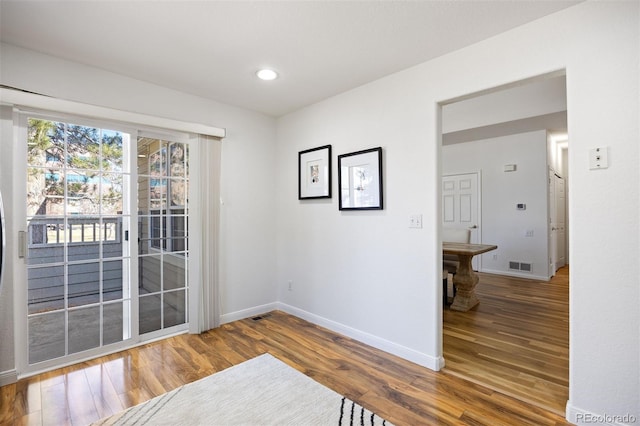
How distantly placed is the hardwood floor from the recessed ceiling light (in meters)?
2.84

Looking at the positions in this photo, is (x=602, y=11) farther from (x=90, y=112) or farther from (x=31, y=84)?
(x=31, y=84)

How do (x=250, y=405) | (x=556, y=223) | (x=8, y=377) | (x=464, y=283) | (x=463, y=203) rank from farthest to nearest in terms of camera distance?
1. (x=463, y=203)
2. (x=556, y=223)
3. (x=464, y=283)
4. (x=8, y=377)
5. (x=250, y=405)

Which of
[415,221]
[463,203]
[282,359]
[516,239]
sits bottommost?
[282,359]

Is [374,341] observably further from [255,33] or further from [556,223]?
[556,223]

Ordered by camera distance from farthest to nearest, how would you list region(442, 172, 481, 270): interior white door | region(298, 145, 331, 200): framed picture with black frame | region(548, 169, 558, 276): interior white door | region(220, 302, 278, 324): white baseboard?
region(442, 172, 481, 270): interior white door, region(548, 169, 558, 276): interior white door, region(220, 302, 278, 324): white baseboard, region(298, 145, 331, 200): framed picture with black frame

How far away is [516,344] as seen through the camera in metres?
2.87

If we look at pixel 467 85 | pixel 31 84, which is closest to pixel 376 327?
pixel 467 85

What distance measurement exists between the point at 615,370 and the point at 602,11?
6.52ft

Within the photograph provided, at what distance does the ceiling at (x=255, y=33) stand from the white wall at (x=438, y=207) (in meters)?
0.20

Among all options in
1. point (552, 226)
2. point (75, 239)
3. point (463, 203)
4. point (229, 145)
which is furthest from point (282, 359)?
point (552, 226)

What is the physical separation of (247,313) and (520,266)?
4925 millimetres

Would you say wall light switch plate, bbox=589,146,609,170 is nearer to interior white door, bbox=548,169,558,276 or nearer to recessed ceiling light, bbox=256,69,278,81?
recessed ceiling light, bbox=256,69,278,81

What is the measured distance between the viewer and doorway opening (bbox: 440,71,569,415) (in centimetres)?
242

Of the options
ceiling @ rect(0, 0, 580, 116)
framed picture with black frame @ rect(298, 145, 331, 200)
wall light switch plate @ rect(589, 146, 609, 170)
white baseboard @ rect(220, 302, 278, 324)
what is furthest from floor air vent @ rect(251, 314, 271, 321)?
wall light switch plate @ rect(589, 146, 609, 170)
